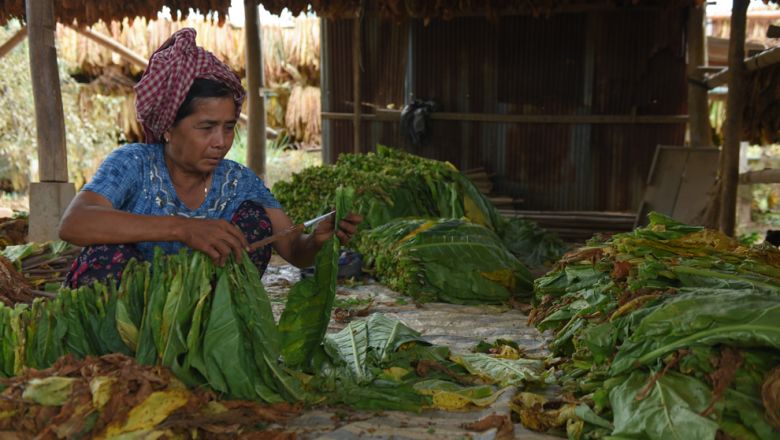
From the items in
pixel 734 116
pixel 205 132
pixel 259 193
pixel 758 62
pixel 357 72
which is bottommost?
pixel 259 193

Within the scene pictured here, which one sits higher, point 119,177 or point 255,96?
point 255,96

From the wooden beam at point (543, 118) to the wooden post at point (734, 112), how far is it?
2.06m

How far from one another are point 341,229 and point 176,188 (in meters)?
0.73

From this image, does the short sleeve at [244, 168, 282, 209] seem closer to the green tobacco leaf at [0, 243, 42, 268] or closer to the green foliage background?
the green tobacco leaf at [0, 243, 42, 268]

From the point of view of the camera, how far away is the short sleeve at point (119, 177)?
2.83 metres

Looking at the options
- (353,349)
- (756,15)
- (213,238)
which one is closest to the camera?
(213,238)

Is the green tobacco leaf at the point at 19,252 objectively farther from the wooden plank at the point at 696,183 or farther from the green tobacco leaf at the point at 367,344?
the wooden plank at the point at 696,183

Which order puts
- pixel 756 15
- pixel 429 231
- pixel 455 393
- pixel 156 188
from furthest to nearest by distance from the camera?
pixel 756 15, pixel 429 231, pixel 156 188, pixel 455 393

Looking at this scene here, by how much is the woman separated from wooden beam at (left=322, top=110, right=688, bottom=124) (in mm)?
6073

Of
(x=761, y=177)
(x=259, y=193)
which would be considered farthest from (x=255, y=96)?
(x=259, y=193)

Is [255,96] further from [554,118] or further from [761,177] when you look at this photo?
[761,177]

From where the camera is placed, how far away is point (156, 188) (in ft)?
9.97

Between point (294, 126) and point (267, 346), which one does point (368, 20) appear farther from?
point (267, 346)

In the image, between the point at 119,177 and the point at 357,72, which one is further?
the point at 357,72
